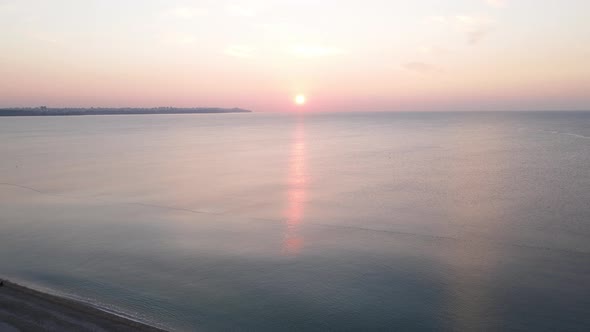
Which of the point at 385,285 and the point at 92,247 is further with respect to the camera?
the point at 92,247

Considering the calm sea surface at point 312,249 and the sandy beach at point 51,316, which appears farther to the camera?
the calm sea surface at point 312,249

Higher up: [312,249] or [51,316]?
[51,316]

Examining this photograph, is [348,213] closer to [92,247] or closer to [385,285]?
[385,285]

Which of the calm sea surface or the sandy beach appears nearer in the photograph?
the sandy beach

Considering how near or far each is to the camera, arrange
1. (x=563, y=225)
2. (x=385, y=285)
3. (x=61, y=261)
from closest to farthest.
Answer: (x=385, y=285)
(x=61, y=261)
(x=563, y=225)

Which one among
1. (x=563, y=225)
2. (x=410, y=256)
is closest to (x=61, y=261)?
(x=410, y=256)

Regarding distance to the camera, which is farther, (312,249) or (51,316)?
(312,249)

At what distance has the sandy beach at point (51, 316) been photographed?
8.87 meters

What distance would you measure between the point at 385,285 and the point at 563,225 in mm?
10718

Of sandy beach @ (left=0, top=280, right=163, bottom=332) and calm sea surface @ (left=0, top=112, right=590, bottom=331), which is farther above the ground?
sandy beach @ (left=0, top=280, right=163, bottom=332)

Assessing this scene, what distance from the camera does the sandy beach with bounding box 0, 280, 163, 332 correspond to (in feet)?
29.1

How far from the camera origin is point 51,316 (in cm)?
930

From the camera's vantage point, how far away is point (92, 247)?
1591 centimetres

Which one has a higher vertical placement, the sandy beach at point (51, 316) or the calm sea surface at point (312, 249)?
the sandy beach at point (51, 316)
